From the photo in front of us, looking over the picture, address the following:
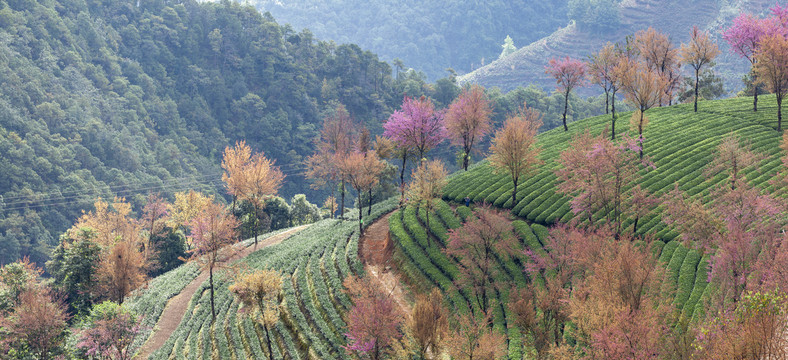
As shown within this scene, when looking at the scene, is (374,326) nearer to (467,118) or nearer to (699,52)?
(467,118)

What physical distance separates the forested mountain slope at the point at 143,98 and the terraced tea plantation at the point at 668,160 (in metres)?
81.8

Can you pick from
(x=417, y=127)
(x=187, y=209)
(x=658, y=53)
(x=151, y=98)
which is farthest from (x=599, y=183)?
(x=151, y=98)

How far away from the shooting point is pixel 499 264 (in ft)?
150

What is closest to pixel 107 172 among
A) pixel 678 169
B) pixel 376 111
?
pixel 376 111

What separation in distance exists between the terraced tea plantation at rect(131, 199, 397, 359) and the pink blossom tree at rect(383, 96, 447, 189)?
31.1 ft

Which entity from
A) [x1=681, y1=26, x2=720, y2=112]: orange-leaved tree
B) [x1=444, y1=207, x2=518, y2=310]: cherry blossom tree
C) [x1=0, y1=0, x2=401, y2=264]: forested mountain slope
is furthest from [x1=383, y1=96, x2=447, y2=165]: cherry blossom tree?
[x1=0, y1=0, x2=401, y2=264]: forested mountain slope

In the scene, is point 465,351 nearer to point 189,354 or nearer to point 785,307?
point 785,307

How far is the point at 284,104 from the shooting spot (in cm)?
16088

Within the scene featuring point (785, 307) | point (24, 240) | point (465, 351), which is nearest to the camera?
point (785, 307)

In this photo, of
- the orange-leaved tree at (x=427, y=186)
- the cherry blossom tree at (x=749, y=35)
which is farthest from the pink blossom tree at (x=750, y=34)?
the orange-leaved tree at (x=427, y=186)

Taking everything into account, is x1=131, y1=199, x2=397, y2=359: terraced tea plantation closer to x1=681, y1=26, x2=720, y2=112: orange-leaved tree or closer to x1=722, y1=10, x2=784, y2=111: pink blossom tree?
x1=681, y1=26, x2=720, y2=112: orange-leaved tree

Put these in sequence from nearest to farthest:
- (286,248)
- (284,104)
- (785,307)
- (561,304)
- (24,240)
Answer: (785,307)
(561,304)
(286,248)
(24,240)
(284,104)

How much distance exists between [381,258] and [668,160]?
1136 inches

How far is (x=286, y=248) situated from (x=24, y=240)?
6898 centimetres
